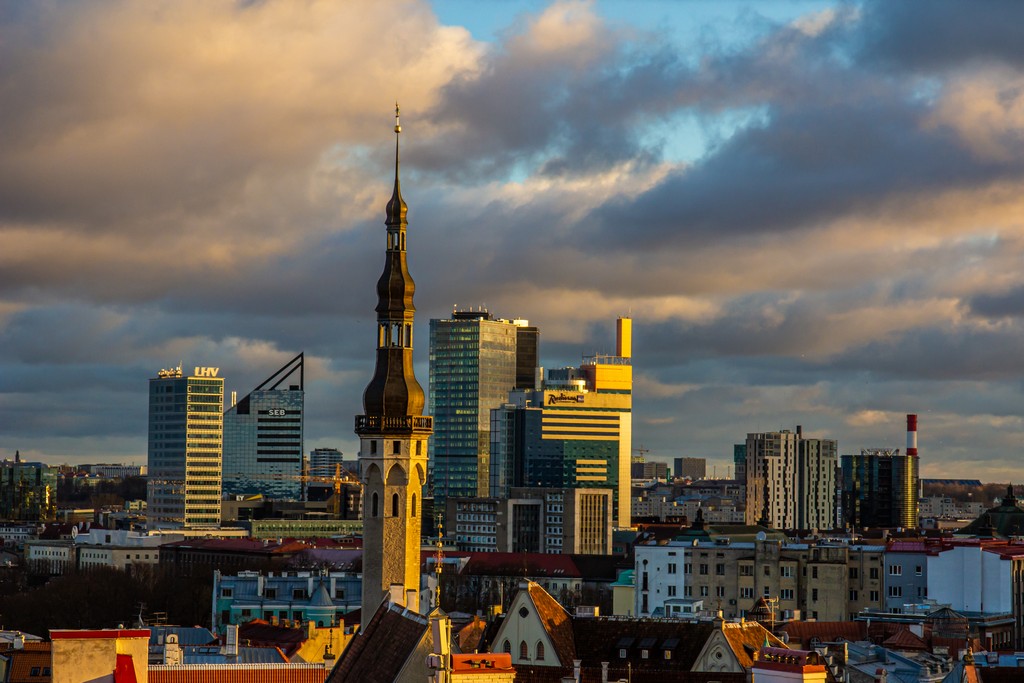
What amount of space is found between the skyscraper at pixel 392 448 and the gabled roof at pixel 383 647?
19152 mm

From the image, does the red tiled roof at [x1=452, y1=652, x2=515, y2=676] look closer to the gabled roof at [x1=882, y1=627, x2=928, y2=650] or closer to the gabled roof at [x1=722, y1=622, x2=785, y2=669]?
the gabled roof at [x1=722, y1=622, x2=785, y2=669]

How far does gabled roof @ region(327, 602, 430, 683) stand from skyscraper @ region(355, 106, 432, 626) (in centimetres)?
1915

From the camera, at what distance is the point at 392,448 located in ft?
303

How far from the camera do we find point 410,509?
91.6 metres

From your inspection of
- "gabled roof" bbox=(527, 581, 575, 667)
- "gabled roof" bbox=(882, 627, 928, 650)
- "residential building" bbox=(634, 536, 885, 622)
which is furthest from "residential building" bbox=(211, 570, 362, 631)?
"gabled roof" bbox=(527, 581, 575, 667)

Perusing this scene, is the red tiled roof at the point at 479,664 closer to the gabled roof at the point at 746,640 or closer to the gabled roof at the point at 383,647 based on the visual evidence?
the gabled roof at the point at 383,647

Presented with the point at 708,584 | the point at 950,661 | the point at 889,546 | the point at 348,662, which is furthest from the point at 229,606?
the point at 348,662

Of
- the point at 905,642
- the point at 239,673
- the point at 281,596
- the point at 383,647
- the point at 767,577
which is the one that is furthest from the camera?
the point at 281,596

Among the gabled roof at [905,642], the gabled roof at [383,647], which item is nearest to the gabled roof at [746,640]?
the gabled roof at [383,647]

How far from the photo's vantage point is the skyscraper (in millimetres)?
90438

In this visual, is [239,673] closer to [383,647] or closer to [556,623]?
[556,623]

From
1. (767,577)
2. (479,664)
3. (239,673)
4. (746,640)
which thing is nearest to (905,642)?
(746,640)

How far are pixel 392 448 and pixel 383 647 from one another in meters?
30.3

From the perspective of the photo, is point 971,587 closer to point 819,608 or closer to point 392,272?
point 819,608
